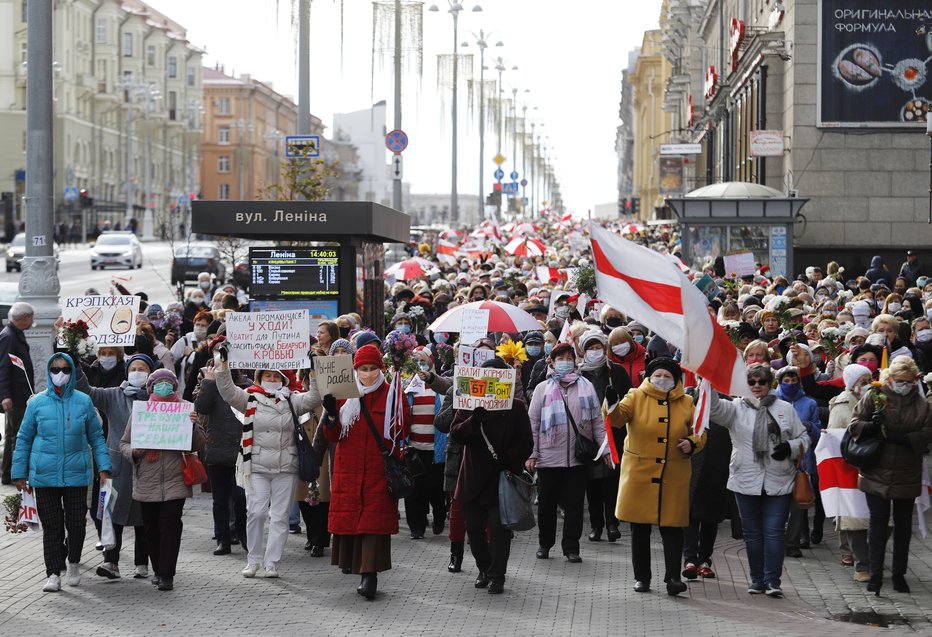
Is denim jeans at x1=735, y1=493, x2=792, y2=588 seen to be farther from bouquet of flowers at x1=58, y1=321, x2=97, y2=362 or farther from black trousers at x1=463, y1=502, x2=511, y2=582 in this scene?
bouquet of flowers at x1=58, y1=321, x2=97, y2=362

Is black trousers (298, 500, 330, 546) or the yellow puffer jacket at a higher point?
the yellow puffer jacket

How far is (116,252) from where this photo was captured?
57656 millimetres

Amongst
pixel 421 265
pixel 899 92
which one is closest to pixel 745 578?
pixel 421 265

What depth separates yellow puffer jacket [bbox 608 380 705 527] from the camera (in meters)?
9.78

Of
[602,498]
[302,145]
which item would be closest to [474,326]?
[602,498]

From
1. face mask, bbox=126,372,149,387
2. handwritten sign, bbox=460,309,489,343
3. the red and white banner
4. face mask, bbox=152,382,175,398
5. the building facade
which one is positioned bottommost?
the red and white banner

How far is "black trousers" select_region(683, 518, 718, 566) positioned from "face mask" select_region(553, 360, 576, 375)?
53.9 inches

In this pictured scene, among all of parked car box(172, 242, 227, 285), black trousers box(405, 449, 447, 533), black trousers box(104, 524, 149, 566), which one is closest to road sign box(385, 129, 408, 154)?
parked car box(172, 242, 227, 285)

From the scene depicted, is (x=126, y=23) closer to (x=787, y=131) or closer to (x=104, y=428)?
(x=787, y=131)

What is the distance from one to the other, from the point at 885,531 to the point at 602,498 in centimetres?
268

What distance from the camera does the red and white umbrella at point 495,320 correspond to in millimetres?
14289

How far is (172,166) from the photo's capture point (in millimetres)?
123562

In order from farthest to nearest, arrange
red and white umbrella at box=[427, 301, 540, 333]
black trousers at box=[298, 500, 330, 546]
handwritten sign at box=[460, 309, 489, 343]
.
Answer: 1. red and white umbrella at box=[427, 301, 540, 333]
2. handwritten sign at box=[460, 309, 489, 343]
3. black trousers at box=[298, 500, 330, 546]

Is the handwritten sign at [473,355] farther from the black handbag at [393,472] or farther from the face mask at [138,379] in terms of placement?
the face mask at [138,379]
